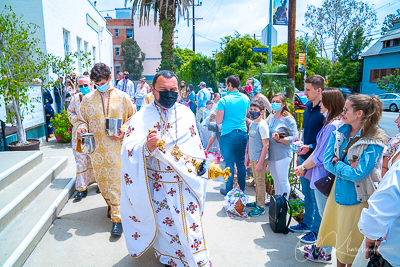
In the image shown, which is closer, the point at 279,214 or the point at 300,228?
the point at 279,214

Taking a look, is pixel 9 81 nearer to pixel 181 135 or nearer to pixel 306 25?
pixel 181 135

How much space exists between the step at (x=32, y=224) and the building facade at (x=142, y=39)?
4310 centimetres

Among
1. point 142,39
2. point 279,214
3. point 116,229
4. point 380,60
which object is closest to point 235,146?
point 279,214

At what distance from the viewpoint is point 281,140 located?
4.31 metres

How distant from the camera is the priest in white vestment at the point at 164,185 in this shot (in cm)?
291

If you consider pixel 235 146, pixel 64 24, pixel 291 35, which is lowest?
pixel 235 146

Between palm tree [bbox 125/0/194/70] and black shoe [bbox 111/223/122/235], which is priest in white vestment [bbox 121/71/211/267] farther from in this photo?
palm tree [bbox 125/0/194/70]

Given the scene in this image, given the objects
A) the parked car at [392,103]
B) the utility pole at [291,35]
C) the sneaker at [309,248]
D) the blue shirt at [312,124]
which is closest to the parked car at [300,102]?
the utility pole at [291,35]

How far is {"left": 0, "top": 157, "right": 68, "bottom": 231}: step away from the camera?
12.6ft

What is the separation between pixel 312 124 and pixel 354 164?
52.3 inches

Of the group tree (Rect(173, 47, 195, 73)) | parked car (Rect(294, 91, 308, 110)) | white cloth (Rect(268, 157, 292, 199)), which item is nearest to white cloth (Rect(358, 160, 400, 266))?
white cloth (Rect(268, 157, 292, 199))

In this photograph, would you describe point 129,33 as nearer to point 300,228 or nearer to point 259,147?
point 259,147

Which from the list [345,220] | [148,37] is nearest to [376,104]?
[345,220]

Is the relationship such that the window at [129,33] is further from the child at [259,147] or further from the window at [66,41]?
the child at [259,147]
